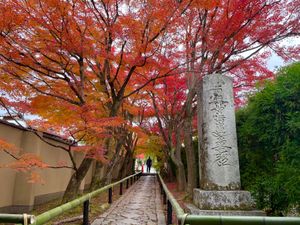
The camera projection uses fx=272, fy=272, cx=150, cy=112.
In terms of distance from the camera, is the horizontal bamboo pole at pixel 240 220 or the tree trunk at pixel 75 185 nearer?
the horizontal bamboo pole at pixel 240 220

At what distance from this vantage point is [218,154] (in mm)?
6605

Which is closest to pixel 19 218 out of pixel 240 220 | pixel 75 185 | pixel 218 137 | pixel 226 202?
pixel 240 220

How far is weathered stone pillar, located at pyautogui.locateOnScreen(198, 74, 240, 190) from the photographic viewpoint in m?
6.52

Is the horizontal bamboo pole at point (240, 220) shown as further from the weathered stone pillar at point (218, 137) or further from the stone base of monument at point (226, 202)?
the weathered stone pillar at point (218, 137)

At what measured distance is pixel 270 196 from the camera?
6.38 meters

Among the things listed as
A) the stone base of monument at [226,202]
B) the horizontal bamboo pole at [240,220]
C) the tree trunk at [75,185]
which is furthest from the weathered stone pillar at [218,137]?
the tree trunk at [75,185]

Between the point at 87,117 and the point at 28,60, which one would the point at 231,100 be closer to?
the point at 87,117

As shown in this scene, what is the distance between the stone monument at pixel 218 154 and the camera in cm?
629

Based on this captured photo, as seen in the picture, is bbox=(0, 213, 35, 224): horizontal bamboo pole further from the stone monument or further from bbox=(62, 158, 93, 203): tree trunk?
bbox=(62, 158, 93, 203): tree trunk

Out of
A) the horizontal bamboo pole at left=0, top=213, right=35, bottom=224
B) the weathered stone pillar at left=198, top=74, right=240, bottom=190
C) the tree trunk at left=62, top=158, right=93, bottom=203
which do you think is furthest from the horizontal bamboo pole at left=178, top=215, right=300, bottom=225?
the tree trunk at left=62, top=158, right=93, bottom=203

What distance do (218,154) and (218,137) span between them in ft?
1.37

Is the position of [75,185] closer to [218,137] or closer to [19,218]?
[218,137]

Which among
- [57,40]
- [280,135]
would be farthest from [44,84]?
[280,135]

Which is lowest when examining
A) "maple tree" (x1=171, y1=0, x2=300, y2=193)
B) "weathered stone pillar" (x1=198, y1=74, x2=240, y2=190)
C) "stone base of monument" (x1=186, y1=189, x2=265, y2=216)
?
"stone base of monument" (x1=186, y1=189, x2=265, y2=216)
